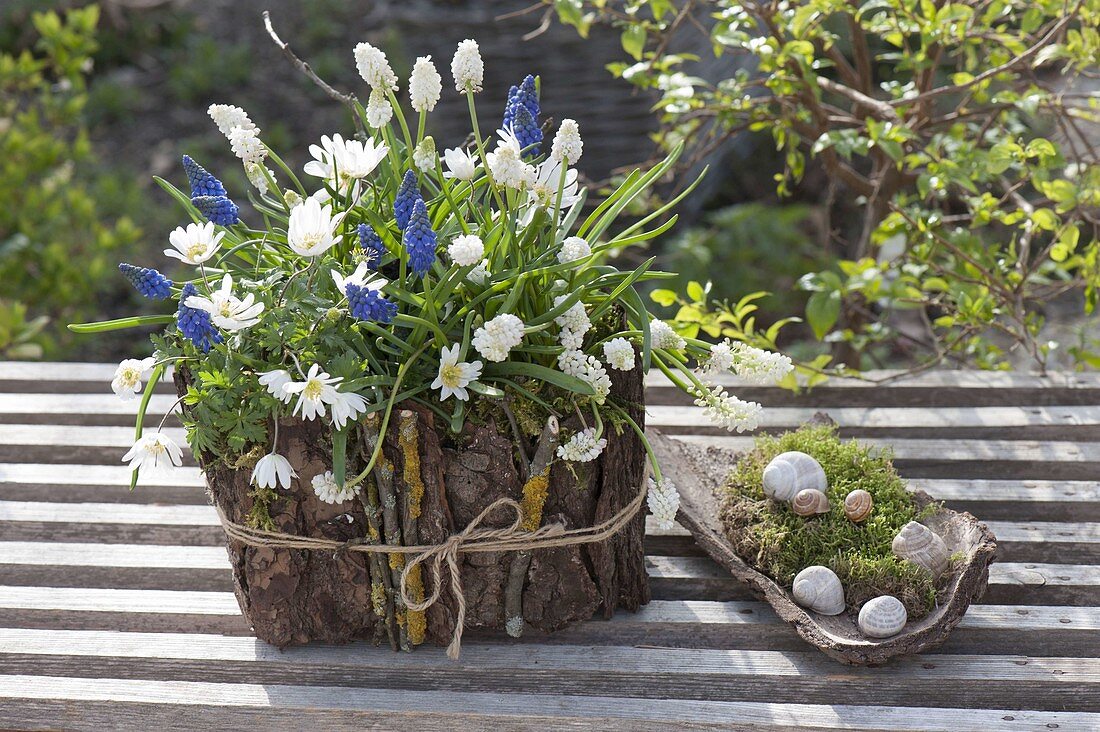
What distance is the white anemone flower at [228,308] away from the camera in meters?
1.19

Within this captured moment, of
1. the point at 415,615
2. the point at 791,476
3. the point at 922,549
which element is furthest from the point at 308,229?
the point at 922,549

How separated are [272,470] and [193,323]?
20 cm

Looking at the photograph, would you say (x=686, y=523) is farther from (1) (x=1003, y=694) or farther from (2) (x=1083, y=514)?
(2) (x=1083, y=514)

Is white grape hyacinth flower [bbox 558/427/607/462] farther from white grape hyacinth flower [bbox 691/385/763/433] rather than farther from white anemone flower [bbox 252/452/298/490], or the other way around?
white anemone flower [bbox 252/452/298/490]

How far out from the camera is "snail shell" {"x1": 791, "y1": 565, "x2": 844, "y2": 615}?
1435 mm

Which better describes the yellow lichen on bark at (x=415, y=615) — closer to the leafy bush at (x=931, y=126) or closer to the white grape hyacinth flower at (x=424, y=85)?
the white grape hyacinth flower at (x=424, y=85)

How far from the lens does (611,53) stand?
568 cm

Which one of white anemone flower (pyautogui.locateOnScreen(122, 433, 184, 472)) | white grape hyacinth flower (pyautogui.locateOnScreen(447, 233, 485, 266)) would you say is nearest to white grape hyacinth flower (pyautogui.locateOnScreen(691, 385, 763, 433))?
white grape hyacinth flower (pyautogui.locateOnScreen(447, 233, 485, 266))

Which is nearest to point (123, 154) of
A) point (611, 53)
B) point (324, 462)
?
point (611, 53)

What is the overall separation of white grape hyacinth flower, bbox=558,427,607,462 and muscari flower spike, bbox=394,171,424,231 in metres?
0.33

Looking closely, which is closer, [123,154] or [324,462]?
[324,462]

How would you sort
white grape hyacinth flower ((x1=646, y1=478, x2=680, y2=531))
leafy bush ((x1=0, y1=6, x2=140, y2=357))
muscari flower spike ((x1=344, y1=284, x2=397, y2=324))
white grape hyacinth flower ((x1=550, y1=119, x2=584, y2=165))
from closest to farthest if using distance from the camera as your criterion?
1. muscari flower spike ((x1=344, y1=284, x2=397, y2=324))
2. white grape hyacinth flower ((x1=550, y1=119, x2=584, y2=165))
3. white grape hyacinth flower ((x1=646, y1=478, x2=680, y2=531))
4. leafy bush ((x1=0, y1=6, x2=140, y2=357))

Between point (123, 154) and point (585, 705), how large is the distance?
15.7 ft

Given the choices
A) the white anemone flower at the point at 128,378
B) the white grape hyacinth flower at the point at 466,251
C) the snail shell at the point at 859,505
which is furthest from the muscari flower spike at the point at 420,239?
the snail shell at the point at 859,505
